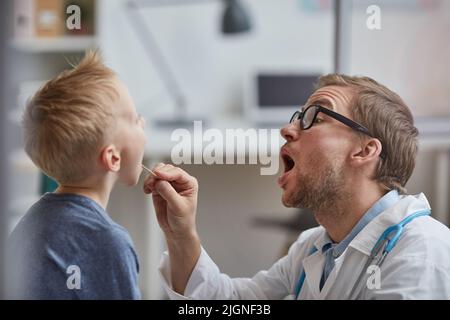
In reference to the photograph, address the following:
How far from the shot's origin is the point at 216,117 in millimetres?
3424

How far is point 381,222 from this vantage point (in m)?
0.87

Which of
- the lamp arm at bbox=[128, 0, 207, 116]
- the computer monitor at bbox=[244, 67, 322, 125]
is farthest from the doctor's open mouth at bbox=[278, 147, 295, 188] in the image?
the lamp arm at bbox=[128, 0, 207, 116]

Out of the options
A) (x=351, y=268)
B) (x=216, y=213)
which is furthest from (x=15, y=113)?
(x=351, y=268)

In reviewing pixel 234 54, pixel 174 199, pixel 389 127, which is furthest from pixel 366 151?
pixel 234 54

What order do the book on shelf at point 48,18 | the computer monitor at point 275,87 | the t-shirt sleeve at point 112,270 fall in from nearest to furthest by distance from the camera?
1. the t-shirt sleeve at point 112,270
2. the book on shelf at point 48,18
3. the computer monitor at point 275,87

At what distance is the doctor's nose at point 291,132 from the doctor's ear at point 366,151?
8cm

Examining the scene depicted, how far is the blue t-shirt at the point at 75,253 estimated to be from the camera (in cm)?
79

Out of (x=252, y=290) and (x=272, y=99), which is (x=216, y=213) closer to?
(x=252, y=290)

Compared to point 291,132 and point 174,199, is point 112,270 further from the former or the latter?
point 291,132

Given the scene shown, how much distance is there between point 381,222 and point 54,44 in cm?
191

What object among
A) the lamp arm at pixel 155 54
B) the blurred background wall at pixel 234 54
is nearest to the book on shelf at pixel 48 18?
the blurred background wall at pixel 234 54

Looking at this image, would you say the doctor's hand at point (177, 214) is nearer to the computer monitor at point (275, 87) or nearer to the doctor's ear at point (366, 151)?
the doctor's ear at point (366, 151)

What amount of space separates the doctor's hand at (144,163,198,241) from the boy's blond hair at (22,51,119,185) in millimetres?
94

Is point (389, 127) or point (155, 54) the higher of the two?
point (155, 54)
